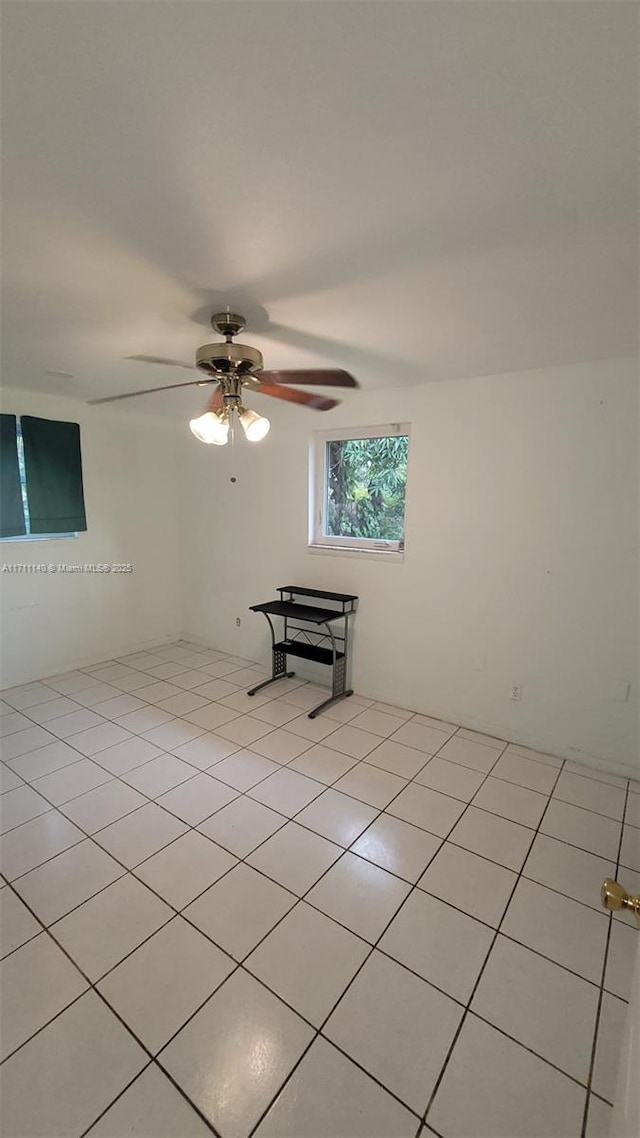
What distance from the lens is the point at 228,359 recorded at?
1.64 metres

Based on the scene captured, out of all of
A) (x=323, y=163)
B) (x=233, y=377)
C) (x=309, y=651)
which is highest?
(x=323, y=163)

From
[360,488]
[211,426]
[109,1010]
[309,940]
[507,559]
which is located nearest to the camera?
[109,1010]

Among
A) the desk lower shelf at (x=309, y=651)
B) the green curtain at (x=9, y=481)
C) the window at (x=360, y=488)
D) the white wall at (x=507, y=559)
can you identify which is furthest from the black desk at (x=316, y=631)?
the green curtain at (x=9, y=481)

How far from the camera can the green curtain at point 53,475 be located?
10.7 feet

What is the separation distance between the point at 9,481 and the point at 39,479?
21 cm

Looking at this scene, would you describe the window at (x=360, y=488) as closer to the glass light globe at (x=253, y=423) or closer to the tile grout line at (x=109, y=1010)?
the glass light globe at (x=253, y=423)

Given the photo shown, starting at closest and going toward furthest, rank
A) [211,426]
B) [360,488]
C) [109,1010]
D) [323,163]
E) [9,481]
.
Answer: [323,163], [109,1010], [211,426], [9,481], [360,488]

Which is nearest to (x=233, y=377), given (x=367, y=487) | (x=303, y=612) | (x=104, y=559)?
(x=367, y=487)

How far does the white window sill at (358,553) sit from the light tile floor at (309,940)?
123 centimetres

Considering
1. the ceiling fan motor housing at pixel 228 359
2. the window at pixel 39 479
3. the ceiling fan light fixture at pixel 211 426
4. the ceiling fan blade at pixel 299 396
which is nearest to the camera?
the ceiling fan motor housing at pixel 228 359

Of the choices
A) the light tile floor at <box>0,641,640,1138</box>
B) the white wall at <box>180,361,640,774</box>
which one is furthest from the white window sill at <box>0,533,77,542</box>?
the white wall at <box>180,361,640,774</box>

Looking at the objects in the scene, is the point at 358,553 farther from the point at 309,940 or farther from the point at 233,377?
the point at 309,940

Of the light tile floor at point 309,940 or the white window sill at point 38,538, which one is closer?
the light tile floor at point 309,940

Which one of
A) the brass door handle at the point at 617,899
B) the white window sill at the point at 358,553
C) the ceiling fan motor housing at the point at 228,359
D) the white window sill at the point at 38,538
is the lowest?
the brass door handle at the point at 617,899
